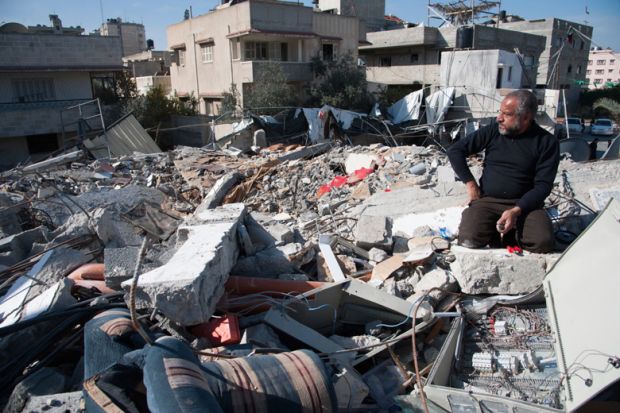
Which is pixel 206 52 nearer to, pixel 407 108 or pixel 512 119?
pixel 407 108

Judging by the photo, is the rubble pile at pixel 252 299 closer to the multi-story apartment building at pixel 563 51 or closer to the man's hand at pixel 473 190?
the man's hand at pixel 473 190

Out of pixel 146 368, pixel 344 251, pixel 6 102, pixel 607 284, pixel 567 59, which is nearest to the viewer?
pixel 146 368

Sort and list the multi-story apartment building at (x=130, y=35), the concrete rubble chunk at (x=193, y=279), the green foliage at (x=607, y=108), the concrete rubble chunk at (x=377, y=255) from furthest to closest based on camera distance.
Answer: the multi-story apartment building at (x=130, y=35)
the green foliage at (x=607, y=108)
the concrete rubble chunk at (x=377, y=255)
the concrete rubble chunk at (x=193, y=279)

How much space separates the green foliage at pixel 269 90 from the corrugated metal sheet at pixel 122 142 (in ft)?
16.5

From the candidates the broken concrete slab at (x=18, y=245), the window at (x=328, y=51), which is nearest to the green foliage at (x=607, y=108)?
the window at (x=328, y=51)

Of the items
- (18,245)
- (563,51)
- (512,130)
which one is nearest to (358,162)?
(512,130)

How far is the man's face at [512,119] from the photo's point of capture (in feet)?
11.6

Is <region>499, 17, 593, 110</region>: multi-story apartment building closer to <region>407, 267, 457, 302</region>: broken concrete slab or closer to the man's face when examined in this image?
the man's face

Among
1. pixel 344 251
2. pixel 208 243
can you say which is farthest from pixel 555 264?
pixel 208 243

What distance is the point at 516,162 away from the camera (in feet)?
11.9

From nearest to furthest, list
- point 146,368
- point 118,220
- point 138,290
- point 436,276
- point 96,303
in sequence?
1. point 146,368
2. point 138,290
3. point 96,303
4. point 436,276
5. point 118,220

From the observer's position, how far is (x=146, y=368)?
1.68m

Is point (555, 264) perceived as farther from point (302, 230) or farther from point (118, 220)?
point (118, 220)

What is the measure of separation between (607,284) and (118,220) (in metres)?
4.64
